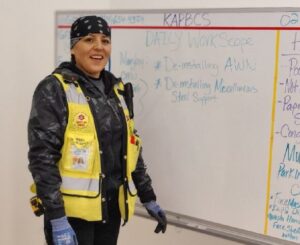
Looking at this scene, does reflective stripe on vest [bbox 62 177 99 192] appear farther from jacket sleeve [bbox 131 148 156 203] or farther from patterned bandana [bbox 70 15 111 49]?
patterned bandana [bbox 70 15 111 49]

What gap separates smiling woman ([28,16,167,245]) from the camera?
157 centimetres

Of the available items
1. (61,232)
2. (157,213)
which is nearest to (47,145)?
(61,232)

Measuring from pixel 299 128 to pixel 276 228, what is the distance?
39 centimetres

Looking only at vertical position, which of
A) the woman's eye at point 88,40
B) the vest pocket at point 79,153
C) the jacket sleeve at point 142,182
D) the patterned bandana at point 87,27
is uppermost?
the patterned bandana at point 87,27

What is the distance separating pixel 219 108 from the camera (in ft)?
6.11

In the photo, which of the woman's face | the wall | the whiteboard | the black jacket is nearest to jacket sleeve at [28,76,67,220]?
the black jacket

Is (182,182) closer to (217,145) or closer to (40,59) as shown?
(217,145)

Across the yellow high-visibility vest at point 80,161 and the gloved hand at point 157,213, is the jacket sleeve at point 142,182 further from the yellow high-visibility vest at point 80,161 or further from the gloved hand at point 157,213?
the yellow high-visibility vest at point 80,161

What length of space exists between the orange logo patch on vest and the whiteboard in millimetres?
464

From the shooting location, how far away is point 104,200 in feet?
5.50

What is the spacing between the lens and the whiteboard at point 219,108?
5.62ft

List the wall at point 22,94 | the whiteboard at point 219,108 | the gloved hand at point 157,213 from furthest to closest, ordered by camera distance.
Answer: the wall at point 22,94, the gloved hand at point 157,213, the whiteboard at point 219,108

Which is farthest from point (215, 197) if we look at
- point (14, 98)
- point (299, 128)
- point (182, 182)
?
point (14, 98)

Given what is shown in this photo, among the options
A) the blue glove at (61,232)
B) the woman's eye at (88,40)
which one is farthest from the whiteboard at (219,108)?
the blue glove at (61,232)
